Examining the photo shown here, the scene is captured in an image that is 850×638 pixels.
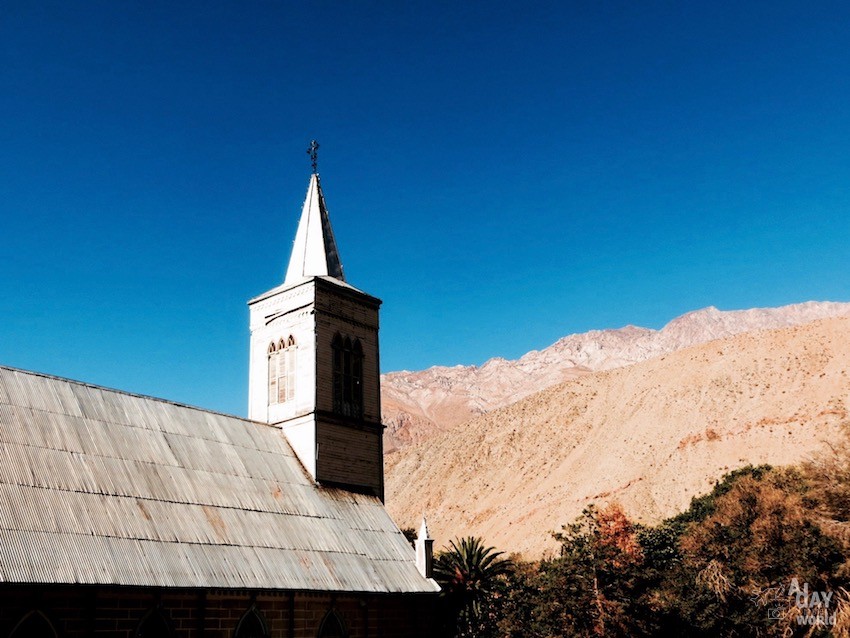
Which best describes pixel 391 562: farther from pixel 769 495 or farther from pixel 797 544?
pixel 769 495

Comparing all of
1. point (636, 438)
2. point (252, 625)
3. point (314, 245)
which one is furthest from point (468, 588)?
point (636, 438)

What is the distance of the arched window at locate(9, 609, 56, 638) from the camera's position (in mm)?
17391

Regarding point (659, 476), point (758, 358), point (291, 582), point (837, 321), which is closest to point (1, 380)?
point (291, 582)

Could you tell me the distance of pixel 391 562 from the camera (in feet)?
89.0

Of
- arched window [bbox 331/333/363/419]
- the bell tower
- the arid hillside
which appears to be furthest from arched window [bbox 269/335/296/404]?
the arid hillside

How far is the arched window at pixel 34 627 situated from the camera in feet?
57.1

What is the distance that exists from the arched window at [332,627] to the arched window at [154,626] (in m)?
5.05

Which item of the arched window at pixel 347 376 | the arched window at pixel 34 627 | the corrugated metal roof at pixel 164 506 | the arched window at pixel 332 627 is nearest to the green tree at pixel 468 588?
the corrugated metal roof at pixel 164 506

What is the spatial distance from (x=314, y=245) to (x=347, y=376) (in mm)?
5739

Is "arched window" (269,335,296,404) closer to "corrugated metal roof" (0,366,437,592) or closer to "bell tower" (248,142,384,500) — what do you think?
"bell tower" (248,142,384,500)

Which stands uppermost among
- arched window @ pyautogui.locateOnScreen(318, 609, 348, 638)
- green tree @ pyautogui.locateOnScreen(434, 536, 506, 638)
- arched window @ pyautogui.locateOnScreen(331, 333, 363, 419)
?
arched window @ pyautogui.locateOnScreen(331, 333, 363, 419)

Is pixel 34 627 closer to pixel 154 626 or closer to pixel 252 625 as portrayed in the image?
pixel 154 626

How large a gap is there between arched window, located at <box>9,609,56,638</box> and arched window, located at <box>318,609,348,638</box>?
803 centimetres

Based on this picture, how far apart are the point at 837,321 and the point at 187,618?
104340mm
